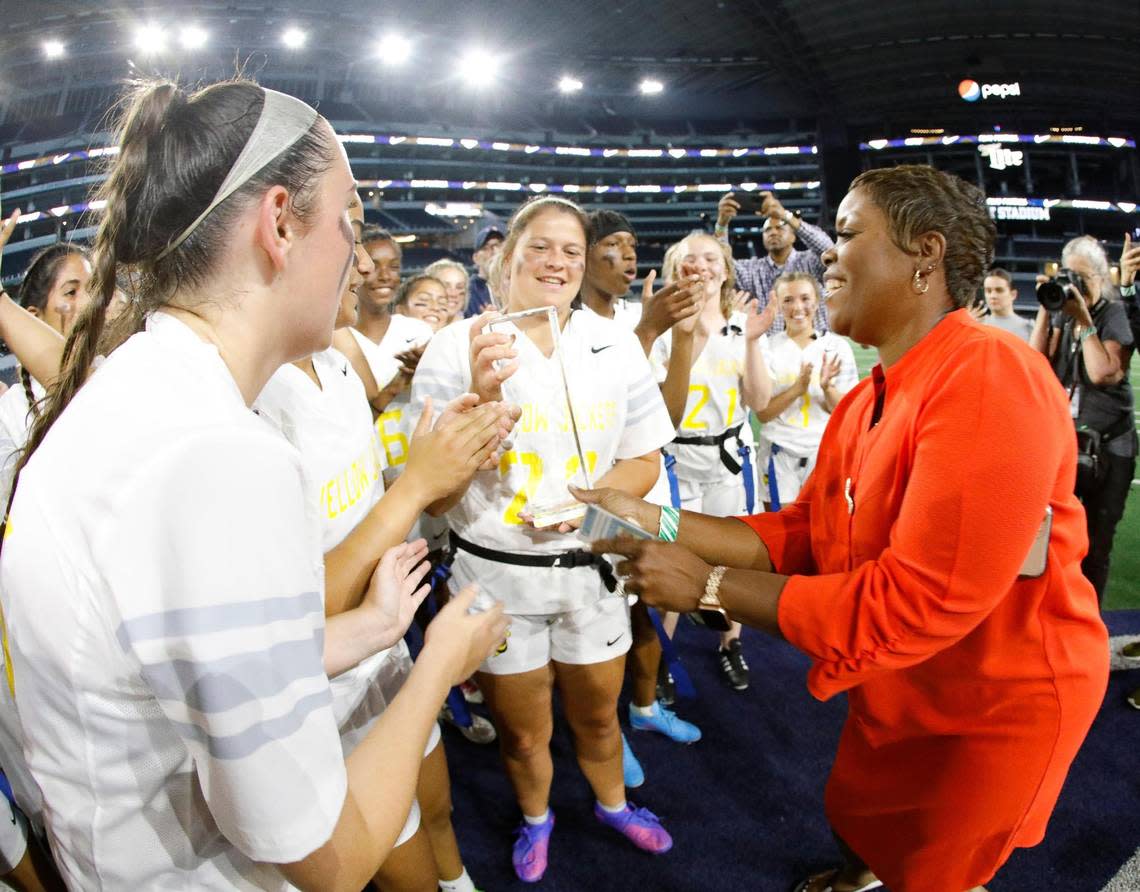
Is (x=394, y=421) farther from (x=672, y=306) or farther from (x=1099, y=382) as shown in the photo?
(x=1099, y=382)

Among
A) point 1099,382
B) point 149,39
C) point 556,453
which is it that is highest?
point 149,39

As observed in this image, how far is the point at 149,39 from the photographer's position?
21.0m

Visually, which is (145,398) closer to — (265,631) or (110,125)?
(265,631)

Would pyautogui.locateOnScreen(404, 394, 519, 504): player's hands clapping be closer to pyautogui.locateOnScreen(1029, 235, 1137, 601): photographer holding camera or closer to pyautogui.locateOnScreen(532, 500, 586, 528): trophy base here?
pyautogui.locateOnScreen(532, 500, 586, 528): trophy base

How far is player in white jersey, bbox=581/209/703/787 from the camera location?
281cm

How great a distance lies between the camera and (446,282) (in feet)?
17.1

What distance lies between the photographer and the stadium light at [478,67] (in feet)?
101

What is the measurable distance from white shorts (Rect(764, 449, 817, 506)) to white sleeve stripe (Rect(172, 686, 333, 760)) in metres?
3.90

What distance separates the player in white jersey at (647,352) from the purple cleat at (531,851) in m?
0.49

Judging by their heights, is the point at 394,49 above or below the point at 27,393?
above

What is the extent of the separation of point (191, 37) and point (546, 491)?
26863 millimetres

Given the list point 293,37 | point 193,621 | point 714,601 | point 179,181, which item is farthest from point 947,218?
point 293,37

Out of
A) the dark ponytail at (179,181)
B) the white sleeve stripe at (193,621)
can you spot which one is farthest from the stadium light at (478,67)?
the white sleeve stripe at (193,621)

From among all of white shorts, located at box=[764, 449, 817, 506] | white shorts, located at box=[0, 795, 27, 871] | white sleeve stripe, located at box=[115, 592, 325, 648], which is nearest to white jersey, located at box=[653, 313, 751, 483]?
white shorts, located at box=[764, 449, 817, 506]
